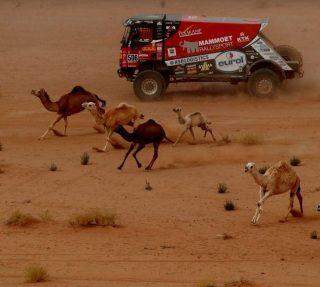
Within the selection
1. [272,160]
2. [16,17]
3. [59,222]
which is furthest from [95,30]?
[59,222]

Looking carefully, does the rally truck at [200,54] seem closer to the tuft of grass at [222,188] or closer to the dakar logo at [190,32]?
the dakar logo at [190,32]

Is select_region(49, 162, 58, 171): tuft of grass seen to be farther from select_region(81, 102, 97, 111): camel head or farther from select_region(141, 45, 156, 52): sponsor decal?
select_region(141, 45, 156, 52): sponsor decal

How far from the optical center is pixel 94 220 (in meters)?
18.1

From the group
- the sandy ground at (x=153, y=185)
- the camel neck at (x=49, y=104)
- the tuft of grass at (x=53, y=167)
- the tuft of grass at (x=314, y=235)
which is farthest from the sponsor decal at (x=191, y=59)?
the tuft of grass at (x=314, y=235)

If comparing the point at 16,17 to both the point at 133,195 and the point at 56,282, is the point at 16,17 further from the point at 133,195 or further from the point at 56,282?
the point at 56,282

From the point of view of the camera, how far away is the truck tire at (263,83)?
30562mm

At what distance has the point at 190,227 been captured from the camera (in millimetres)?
18062

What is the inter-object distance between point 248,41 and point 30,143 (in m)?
7.33

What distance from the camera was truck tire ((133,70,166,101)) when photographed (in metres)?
30.7

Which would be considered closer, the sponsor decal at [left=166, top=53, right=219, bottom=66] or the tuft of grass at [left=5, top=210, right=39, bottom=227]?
the tuft of grass at [left=5, top=210, right=39, bottom=227]

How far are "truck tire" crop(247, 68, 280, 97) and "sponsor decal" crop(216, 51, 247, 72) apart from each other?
0.49m

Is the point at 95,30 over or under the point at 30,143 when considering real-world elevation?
over

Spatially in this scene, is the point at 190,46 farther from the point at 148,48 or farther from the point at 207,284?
the point at 207,284

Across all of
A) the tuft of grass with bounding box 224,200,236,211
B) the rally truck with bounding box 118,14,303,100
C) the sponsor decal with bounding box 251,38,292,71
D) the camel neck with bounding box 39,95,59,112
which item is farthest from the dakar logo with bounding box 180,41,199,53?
the tuft of grass with bounding box 224,200,236,211
